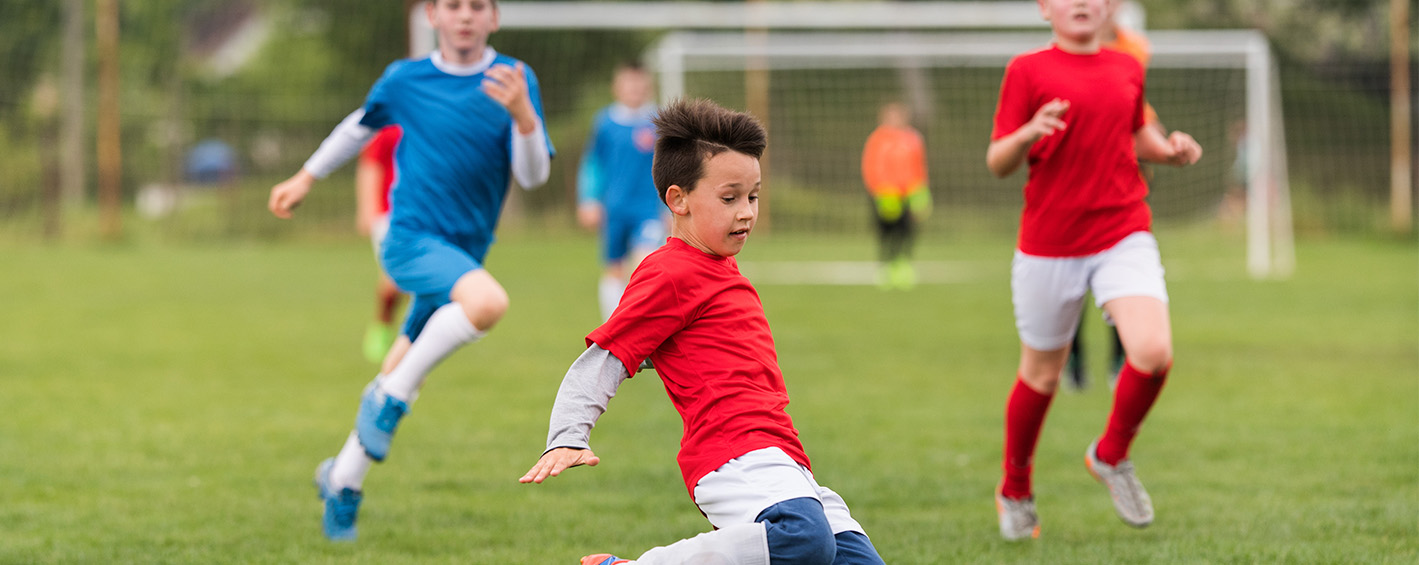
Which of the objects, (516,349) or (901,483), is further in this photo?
(516,349)

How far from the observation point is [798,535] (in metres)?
2.68

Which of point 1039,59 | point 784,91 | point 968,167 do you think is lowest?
point 968,167

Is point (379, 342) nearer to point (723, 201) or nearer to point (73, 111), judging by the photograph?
point (723, 201)

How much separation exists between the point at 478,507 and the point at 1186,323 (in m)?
7.79

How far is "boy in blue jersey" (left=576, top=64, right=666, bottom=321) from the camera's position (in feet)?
33.3

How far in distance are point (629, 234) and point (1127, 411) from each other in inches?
Answer: 259

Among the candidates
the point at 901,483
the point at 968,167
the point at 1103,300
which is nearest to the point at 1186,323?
the point at 901,483

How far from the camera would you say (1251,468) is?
5285 mm

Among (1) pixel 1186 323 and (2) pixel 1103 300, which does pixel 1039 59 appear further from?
(1) pixel 1186 323

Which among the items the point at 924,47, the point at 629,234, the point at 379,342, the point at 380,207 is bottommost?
the point at 379,342

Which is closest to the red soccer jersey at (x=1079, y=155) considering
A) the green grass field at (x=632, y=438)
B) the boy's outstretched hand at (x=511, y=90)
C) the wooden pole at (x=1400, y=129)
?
the green grass field at (x=632, y=438)

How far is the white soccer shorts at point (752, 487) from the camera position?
2.75 metres

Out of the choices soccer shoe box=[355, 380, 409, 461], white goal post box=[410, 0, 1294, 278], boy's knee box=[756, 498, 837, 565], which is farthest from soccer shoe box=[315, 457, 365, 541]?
white goal post box=[410, 0, 1294, 278]

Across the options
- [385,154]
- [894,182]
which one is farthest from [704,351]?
[894,182]
